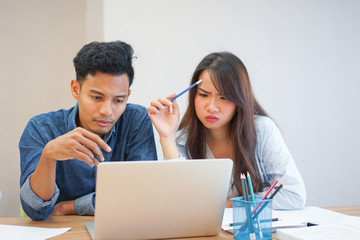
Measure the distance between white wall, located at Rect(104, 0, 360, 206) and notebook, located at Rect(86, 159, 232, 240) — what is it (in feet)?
4.80

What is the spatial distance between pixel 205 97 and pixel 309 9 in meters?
1.47

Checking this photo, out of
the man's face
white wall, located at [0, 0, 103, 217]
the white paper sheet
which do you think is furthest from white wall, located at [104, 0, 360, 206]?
the white paper sheet

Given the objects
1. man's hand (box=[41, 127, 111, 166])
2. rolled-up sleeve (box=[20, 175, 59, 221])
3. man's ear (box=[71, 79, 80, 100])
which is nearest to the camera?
man's hand (box=[41, 127, 111, 166])

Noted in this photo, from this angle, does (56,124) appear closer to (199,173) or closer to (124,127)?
(124,127)

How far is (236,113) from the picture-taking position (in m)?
1.96

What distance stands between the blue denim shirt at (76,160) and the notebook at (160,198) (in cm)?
43

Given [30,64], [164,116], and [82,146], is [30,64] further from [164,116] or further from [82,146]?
[82,146]

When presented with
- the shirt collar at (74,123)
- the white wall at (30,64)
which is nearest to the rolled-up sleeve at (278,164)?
the shirt collar at (74,123)

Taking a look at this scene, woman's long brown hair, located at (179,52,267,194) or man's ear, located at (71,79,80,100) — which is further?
woman's long brown hair, located at (179,52,267,194)

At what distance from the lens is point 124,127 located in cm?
173

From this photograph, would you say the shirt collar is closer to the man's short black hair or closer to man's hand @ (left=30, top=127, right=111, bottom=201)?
the man's short black hair

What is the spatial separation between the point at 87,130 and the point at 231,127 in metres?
0.75

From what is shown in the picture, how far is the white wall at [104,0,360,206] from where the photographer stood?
8.12 ft

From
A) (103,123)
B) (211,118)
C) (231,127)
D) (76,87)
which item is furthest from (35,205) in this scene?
(231,127)
